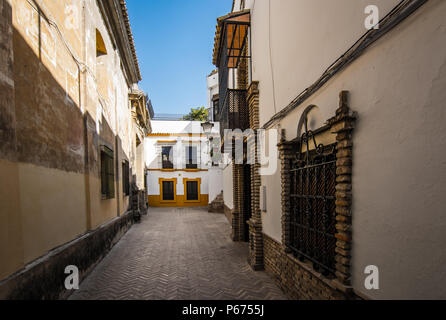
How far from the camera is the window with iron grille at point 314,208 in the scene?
3.07 metres

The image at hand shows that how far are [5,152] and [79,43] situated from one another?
157 inches

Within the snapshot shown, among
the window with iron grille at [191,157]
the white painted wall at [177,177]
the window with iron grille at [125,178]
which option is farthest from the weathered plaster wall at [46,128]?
the window with iron grille at [191,157]

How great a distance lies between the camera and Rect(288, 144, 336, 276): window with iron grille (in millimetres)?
3066

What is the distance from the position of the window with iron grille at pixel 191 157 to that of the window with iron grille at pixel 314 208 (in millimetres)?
17026

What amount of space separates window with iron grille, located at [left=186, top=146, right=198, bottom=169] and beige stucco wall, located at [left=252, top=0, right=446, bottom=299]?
1822cm

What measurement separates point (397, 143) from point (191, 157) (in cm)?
1947

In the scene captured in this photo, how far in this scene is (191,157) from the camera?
20.9 m

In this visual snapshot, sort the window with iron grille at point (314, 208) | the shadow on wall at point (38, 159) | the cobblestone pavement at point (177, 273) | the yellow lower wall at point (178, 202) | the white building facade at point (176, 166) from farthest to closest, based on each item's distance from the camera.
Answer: the white building facade at point (176, 166) → the yellow lower wall at point (178, 202) → the cobblestone pavement at point (177, 273) → the window with iron grille at point (314, 208) → the shadow on wall at point (38, 159)

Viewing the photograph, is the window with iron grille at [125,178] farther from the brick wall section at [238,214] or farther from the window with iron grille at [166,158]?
the window with iron grille at [166,158]

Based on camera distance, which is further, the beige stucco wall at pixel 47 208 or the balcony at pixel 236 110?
the balcony at pixel 236 110

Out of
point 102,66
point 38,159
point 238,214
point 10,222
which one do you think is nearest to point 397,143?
point 10,222

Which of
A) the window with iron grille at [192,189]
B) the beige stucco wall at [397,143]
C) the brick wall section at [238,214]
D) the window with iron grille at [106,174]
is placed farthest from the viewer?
the window with iron grille at [192,189]

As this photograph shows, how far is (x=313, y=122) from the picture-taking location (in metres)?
3.41
